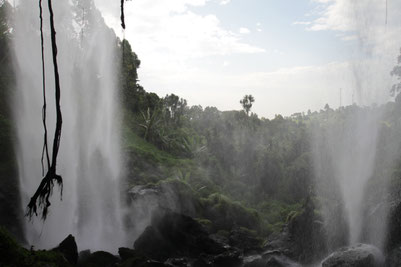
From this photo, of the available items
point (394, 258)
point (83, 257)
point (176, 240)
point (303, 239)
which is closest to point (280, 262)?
point (303, 239)

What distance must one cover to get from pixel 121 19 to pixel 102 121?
22.0 metres

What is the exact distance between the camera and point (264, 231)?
23.2 metres

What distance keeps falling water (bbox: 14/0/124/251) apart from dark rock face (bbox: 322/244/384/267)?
11.1 m

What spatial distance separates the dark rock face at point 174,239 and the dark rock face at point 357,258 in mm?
5679

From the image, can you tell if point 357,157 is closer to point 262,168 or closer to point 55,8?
point 262,168

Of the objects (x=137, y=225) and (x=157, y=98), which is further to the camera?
(x=157, y=98)

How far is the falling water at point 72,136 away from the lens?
698 inches

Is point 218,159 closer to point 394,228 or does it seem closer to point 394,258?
point 394,228

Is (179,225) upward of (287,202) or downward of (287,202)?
upward

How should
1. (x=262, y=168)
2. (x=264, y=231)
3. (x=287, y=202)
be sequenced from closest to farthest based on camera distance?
(x=264, y=231)
(x=287, y=202)
(x=262, y=168)

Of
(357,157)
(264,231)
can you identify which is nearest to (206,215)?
(264,231)

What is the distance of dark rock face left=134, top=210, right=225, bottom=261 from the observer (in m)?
16.3

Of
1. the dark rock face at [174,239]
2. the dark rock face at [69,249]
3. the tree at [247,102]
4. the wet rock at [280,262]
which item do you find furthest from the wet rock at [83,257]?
the tree at [247,102]

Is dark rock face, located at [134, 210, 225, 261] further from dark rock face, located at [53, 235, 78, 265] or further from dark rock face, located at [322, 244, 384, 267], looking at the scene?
dark rock face, located at [322, 244, 384, 267]
